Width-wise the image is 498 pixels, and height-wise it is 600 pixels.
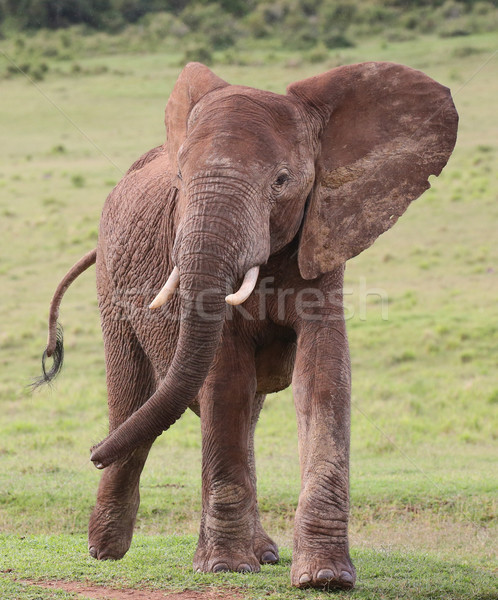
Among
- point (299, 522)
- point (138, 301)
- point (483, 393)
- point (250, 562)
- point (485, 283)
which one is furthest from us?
point (485, 283)

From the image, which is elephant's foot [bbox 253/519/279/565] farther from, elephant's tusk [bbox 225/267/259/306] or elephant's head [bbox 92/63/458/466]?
elephant's tusk [bbox 225/267/259/306]

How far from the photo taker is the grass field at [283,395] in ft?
23.5

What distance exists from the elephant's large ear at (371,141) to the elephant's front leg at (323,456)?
0.50 meters

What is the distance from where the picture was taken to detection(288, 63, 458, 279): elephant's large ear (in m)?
6.35

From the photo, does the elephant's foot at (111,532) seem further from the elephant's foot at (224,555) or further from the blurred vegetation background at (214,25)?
the blurred vegetation background at (214,25)

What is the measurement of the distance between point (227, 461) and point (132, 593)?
0.80m

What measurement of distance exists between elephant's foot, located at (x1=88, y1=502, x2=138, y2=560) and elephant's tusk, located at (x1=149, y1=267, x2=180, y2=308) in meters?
2.31

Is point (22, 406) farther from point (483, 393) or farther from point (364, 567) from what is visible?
point (364, 567)

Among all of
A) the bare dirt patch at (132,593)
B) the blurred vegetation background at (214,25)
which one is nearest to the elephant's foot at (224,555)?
the bare dirt patch at (132,593)

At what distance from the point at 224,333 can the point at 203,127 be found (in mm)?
1064

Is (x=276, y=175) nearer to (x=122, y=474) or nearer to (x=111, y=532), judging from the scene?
(x=122, y=474)

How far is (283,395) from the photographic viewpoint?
48.8 ft

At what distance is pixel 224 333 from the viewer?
6.27 meters

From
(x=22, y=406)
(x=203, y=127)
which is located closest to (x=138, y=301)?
(x=203, y=127)
